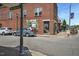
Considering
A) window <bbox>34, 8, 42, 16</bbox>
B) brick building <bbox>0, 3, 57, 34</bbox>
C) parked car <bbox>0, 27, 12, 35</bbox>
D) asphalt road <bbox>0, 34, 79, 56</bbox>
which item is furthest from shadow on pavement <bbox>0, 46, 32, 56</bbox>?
window <bbox>34, 8, 42, 16</bbox>

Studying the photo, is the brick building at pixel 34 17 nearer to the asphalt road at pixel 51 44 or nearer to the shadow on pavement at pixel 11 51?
the asphalt road at pixel 51 44

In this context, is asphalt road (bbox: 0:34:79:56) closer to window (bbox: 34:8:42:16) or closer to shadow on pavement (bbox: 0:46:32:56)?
shadow on pavement (bbox: 0:46:32:56)

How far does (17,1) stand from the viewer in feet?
146

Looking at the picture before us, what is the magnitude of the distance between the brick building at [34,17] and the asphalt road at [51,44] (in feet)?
0.51

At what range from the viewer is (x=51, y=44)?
4472 centimetres

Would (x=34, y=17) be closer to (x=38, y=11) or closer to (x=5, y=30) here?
(x=38, y=11)

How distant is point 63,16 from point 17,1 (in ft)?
2.71

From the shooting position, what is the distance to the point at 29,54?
4466 cm

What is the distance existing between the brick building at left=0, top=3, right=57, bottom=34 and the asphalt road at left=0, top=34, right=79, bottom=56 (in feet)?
0.51

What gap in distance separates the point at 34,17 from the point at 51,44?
0.54 metres

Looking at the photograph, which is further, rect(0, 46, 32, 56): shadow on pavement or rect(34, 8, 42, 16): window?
rect(34, 8, 42, 16): window

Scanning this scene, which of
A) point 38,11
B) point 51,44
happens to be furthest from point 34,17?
point 51,44

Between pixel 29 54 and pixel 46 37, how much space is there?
410 mm

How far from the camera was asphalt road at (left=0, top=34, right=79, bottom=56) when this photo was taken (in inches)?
1759
